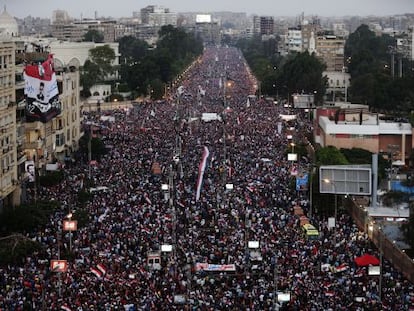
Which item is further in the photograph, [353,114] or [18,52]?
[353,114]

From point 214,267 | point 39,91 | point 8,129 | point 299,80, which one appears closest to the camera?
point 214,267

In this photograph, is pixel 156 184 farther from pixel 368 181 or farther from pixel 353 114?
pixel 353 114

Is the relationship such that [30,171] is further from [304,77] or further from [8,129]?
[304,77]

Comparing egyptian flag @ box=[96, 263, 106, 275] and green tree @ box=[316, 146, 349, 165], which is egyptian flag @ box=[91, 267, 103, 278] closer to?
egyptian flag @ box=[96, 263, 106, 275]

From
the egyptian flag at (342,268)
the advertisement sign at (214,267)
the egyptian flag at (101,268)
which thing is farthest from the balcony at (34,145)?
the egyptian flag at (342,268)

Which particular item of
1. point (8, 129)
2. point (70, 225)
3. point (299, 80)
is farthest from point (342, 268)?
point (299, 80)

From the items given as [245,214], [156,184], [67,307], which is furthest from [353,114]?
[67,307]
